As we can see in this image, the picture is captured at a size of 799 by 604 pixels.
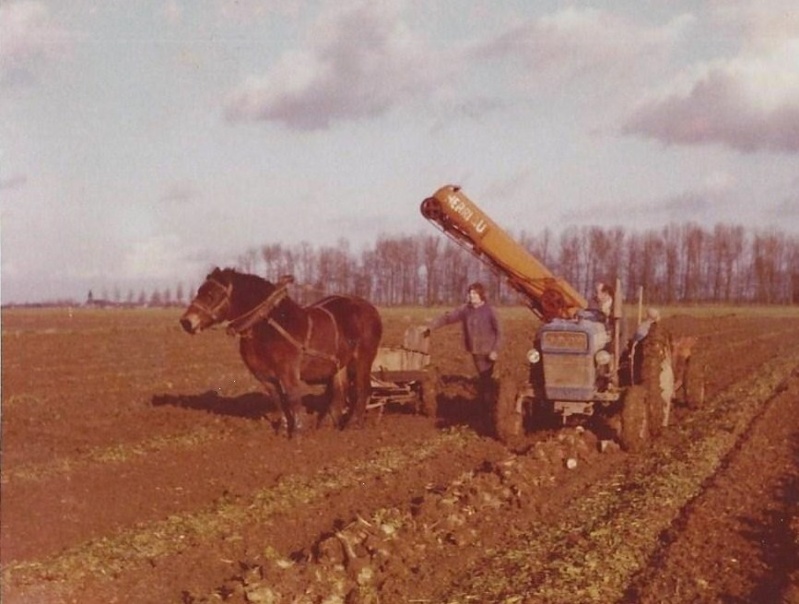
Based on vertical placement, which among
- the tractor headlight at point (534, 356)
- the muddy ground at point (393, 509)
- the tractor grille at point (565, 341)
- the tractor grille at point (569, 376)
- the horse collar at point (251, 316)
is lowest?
the muddy ground at point (393, 509)

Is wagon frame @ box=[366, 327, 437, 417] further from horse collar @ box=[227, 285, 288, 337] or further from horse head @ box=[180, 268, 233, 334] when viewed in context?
horse head @ box=[180, 268, 233, 334]

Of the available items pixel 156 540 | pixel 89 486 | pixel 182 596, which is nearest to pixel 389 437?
pixel 89 486

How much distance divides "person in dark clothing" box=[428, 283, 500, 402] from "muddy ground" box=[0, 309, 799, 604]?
0.85 meters

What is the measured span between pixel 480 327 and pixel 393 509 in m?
5.51

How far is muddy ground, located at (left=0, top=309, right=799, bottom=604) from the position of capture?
612 cm

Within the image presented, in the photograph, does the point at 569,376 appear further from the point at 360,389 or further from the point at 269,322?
the point at 269,322

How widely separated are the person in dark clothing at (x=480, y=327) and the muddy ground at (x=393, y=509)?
851mm

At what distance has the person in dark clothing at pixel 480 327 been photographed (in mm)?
12711

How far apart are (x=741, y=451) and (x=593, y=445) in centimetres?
176

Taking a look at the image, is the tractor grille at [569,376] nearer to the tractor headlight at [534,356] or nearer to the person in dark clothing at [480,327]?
the tractor headlight at [534,356]

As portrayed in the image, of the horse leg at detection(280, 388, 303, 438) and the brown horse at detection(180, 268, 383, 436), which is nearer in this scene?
the brown horse at detection(180, 268, 383, 436)

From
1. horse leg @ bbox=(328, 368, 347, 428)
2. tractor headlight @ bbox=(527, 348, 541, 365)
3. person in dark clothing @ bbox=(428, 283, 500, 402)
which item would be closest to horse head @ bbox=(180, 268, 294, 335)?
horse leg @ bbox=(328, 368, 347, 428)

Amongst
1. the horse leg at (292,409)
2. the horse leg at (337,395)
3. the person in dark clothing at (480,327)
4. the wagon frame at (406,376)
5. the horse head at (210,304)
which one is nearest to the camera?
the horse head at (210,304)

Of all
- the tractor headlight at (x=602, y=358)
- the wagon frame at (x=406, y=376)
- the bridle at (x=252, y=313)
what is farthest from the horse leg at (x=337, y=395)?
the tractor headlight at (x=602, y=358)
